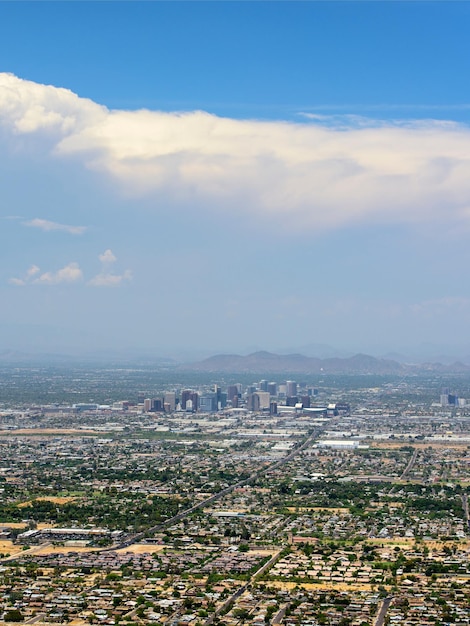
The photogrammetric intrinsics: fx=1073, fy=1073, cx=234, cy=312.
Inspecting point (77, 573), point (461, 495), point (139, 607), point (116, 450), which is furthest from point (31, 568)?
point (116, 450)

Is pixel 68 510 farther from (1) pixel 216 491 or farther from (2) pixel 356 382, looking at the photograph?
(2) pixel 356 382

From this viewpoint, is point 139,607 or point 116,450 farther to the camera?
point 116,450

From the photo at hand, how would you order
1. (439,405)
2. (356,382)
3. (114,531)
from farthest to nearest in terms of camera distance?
(356,382)
(439,405)
(114,531)

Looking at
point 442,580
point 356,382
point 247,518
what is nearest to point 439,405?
point 356,382

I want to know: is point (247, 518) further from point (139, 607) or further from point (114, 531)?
point (139, 607)

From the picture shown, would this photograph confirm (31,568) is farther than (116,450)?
No

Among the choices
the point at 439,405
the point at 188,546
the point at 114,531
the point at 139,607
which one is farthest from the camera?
the point at 439,405

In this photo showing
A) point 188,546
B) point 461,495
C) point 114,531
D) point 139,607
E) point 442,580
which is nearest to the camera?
point 139,607

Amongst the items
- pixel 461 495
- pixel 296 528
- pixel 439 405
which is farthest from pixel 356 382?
pixel 296 528

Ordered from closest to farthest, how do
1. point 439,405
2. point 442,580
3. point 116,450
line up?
point 442,580 < point 116,450 < point 439,405
